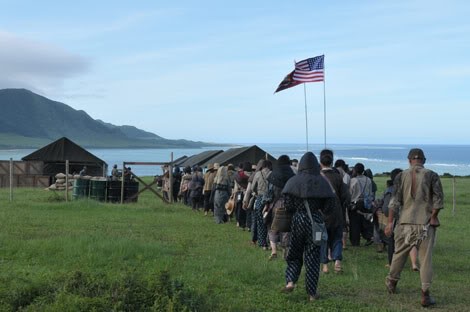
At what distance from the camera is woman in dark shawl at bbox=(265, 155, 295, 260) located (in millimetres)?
9531

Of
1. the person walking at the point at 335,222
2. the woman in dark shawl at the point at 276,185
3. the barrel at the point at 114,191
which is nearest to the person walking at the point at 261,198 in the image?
the woman in dark shawl at the point at 276,185

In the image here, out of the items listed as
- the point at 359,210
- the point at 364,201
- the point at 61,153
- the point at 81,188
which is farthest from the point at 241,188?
the point at 61,153

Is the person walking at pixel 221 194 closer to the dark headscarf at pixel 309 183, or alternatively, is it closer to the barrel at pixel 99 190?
the barrel at pixel 99 190

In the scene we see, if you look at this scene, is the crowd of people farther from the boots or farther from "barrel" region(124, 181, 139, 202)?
"barrel" region(124, 181, 139, 202)

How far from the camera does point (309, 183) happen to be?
23.5ft

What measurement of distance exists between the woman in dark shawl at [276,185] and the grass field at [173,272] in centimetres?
40

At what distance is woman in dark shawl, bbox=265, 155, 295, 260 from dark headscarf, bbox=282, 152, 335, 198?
2.18m

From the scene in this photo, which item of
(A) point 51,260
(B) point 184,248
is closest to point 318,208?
(B) point 184,248

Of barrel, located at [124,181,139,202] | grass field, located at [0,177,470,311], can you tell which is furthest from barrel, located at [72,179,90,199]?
grass field, located at [0,177,470,311]

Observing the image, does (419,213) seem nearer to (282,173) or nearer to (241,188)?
(282,173)

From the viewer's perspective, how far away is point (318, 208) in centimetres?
723

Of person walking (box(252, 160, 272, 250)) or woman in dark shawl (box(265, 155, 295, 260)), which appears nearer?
woman in dark shawl (box(265, 155, 295, 260))

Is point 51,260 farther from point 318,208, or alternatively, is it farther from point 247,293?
point 318,208

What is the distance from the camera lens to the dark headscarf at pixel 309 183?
23.3 ft
